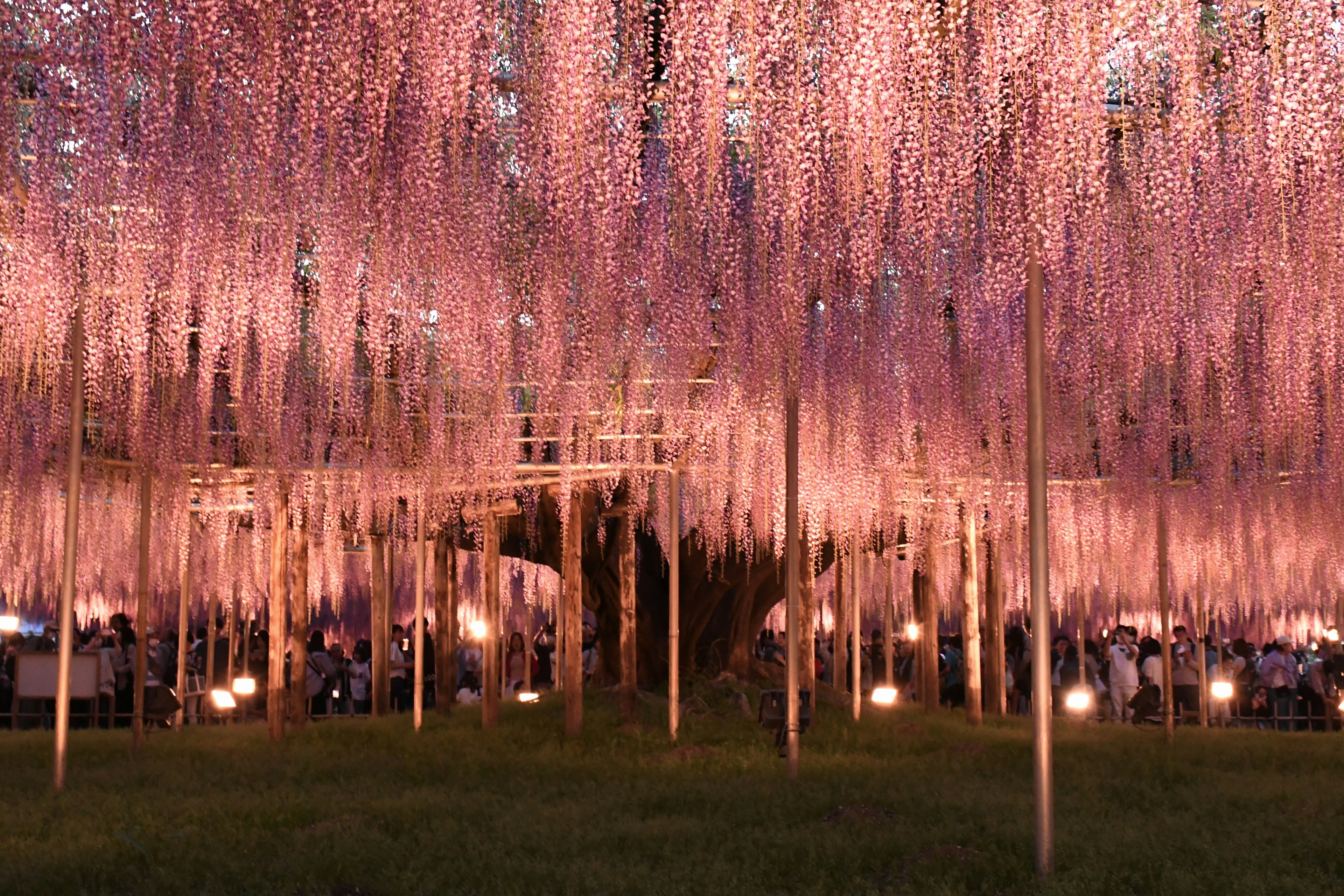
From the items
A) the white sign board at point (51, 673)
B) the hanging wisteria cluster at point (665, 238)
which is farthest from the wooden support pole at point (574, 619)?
the white sign board at point (51, 673)

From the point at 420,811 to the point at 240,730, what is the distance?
7.02 m

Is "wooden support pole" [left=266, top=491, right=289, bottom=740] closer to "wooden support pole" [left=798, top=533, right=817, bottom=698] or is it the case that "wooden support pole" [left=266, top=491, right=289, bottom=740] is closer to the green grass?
the green grass

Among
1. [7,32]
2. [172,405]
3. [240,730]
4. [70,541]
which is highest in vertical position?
[7,32]

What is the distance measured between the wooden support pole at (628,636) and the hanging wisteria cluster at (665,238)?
137 centimetres

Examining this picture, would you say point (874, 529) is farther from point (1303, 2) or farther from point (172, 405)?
point (1303, 2)

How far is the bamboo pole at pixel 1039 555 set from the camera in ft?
19.8

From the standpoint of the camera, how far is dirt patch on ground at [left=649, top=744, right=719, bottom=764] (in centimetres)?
1173

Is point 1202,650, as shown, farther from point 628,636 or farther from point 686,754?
point 686,754

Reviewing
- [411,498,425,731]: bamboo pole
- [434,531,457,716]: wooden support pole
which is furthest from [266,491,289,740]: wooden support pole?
[434,531,457,716]: wooden support pole

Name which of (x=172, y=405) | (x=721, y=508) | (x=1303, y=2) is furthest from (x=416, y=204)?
(x=721, y=508)

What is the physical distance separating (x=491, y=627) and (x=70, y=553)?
6.03 meters

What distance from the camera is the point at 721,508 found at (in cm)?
1479

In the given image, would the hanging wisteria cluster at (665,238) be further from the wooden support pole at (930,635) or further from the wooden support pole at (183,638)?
the wooden support pole at (930,635)

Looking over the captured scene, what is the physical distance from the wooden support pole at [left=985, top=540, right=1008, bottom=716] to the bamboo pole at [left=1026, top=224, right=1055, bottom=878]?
40.4ft
